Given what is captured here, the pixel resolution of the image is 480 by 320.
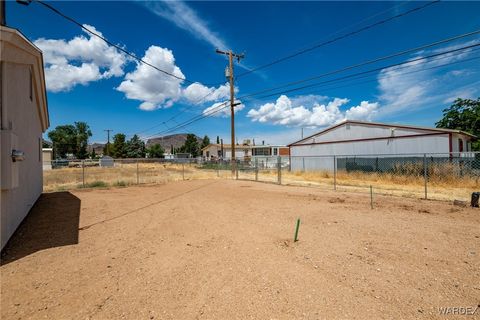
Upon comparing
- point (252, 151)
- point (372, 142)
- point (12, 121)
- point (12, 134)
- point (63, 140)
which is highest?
point (63, 140)

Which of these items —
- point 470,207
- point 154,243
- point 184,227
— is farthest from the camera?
point 470,207

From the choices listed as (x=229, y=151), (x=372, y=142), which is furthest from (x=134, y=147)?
(x=372, y=142)

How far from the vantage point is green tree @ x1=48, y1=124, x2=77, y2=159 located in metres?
68.6

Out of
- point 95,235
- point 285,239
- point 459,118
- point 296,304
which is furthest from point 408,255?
point 459,118

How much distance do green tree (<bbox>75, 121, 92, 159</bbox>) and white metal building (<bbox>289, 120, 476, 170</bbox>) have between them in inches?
2598

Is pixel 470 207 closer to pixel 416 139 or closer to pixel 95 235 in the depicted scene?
pixel 95 235

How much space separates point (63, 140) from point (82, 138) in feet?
14.8

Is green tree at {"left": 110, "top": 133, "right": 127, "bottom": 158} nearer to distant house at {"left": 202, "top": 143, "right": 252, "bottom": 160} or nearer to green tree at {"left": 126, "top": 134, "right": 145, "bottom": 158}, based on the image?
green tree at {"left": 126, "top": 134, "right": 145, "bottom": 158}

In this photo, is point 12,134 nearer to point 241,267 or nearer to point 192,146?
point 241,267

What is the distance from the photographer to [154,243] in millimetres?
4859

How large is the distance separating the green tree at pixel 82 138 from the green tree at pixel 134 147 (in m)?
13.6

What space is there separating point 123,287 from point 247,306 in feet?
5.32

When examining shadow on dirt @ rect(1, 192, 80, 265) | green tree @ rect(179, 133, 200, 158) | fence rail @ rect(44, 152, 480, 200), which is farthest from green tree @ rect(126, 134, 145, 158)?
shadow on dirt @ rect(1, 192, 80, 265)

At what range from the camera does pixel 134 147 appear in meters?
69.2
